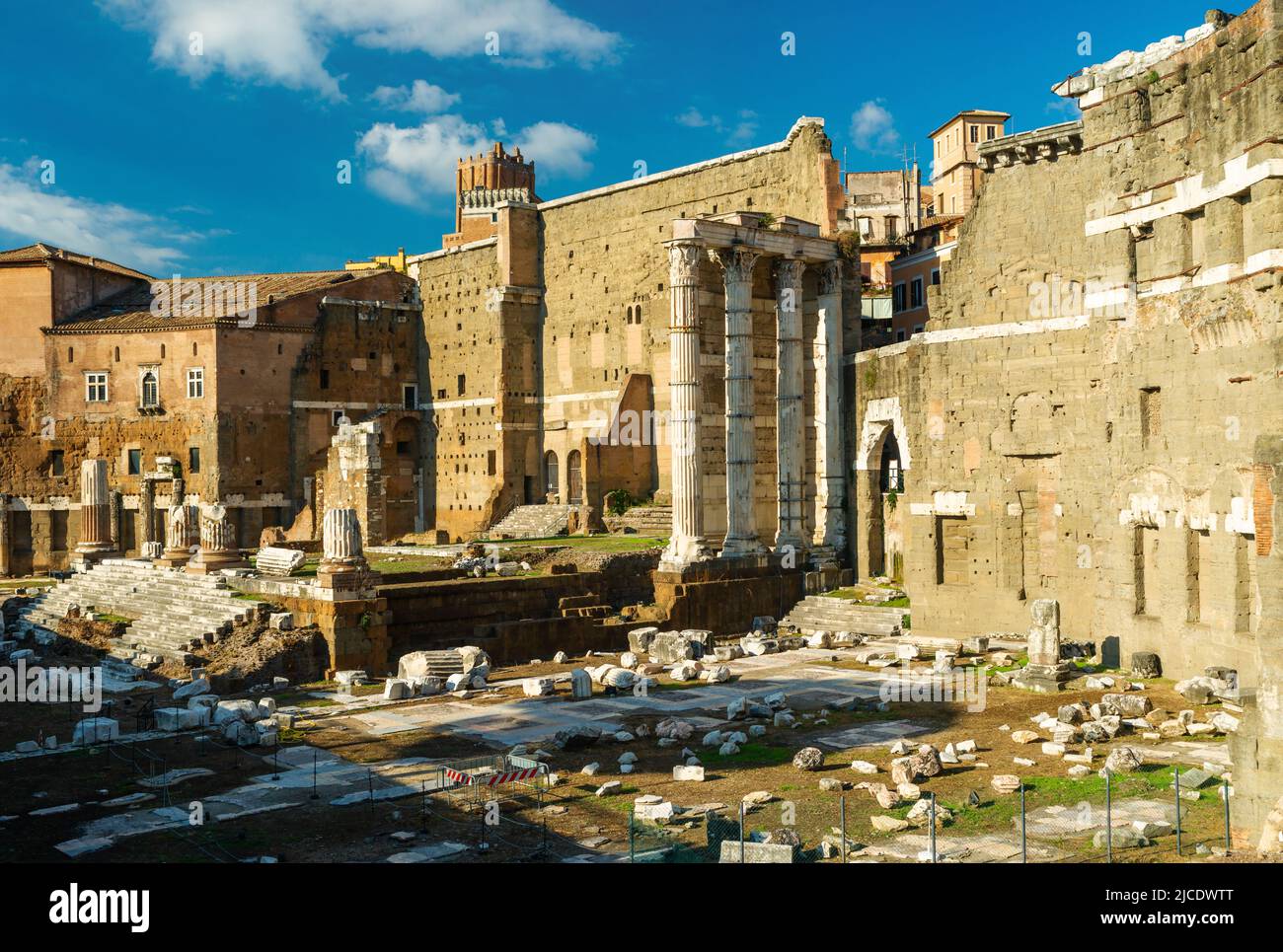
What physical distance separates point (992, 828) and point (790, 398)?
2133 cm

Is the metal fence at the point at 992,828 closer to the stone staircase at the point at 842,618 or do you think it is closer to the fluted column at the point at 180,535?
the stone staircase at the point at 842,618

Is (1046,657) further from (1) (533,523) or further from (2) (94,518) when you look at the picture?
(2) (94,518)

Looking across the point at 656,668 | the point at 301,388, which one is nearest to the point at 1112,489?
the point at 656,668

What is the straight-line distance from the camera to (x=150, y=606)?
28.5 metres

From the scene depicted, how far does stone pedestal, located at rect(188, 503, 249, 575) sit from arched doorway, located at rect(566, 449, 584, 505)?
16.3 meters

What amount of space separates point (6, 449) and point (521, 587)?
89.3 feet

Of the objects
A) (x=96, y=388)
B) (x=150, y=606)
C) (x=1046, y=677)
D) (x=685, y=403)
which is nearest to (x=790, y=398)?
(x=685, y=403)

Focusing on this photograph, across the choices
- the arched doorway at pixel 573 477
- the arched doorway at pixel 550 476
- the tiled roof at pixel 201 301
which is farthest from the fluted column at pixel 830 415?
the tiled roof at pixel 201 301

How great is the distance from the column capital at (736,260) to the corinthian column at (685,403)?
92 cm

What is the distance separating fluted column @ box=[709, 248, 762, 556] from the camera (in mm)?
31453

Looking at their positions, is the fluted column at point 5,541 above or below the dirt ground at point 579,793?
above

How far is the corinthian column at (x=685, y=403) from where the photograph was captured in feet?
101

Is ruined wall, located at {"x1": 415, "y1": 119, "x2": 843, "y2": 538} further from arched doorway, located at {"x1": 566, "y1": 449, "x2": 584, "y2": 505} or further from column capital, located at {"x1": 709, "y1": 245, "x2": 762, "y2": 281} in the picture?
column capital, located at {"x1": 709, "y1": 245, "x2": 762, "y2": 281}

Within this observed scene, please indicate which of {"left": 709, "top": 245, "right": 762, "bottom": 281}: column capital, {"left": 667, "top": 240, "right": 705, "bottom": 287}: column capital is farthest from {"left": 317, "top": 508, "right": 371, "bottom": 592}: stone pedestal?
{"left": 709, "top": 245, "right": 762, "bottom": 281}: column capital
